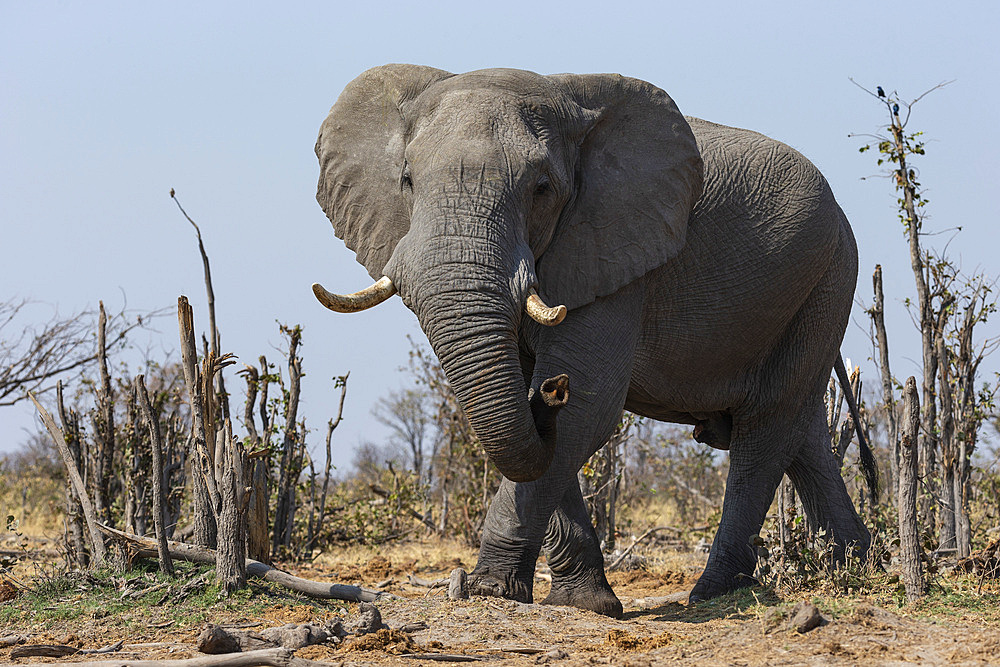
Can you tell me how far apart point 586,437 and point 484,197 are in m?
1.47

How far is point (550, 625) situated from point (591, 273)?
1.88 m

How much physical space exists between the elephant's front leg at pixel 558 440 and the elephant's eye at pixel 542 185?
73cm

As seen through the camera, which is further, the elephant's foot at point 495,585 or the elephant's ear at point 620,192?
the elephant's ear at point 620,192

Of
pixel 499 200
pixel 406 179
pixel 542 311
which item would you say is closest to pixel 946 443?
pixel 542 311

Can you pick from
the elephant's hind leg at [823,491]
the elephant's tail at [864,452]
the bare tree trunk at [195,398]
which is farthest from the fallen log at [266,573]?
the elephant's tail at [864,452]

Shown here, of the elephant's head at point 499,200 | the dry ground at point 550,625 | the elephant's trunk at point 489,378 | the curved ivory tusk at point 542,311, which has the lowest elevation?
the dry ground at point 550,625

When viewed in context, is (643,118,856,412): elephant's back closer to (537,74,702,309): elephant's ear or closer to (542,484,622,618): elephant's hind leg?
(537,74,702,309): elephant's ear

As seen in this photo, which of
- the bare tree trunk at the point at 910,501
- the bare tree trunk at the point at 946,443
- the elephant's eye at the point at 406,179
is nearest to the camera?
the bare tree trunk at the point at 910,501

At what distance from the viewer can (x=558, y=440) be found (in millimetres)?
6039

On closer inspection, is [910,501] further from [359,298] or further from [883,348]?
[883,348]

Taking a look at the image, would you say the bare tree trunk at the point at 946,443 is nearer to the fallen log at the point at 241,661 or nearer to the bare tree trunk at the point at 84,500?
the fallen log at the point at 241,661

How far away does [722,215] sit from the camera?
23.6ft

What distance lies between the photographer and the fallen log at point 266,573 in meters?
6.49

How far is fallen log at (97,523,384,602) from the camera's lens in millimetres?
6488
